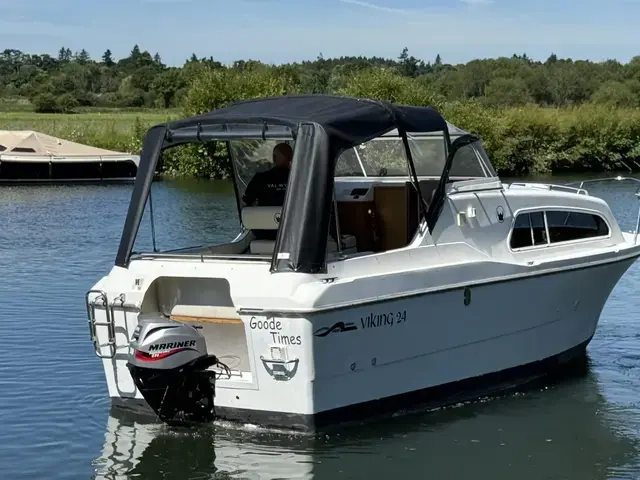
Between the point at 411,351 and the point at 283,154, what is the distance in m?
2.33

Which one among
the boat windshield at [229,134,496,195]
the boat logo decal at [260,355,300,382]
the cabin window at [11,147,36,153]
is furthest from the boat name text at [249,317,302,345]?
the cabin window at [11,147,36,153]

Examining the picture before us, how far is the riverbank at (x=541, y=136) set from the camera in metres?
48.7

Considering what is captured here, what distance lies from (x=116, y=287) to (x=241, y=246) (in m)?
1.70

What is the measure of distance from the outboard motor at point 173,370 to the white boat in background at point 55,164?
122ft

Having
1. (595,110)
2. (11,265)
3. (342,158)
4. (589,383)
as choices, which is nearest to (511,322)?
(589,383)

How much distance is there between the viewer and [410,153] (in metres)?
10.2

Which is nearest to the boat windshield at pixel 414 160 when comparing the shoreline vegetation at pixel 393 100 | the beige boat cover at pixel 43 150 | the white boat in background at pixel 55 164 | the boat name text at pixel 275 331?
the boat name text at pixel 275 331

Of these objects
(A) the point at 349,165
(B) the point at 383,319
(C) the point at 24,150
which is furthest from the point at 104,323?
(C) the point at 24,150

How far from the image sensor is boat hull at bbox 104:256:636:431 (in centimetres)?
885

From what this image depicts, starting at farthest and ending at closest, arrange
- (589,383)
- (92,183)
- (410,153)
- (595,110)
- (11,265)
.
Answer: (595,110), (92,183), (11,265), (589,383), (410,153)

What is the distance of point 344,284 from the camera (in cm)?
892

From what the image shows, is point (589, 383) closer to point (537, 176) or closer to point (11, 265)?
point (11, 265)

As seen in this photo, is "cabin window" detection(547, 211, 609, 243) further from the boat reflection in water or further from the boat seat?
the boat seat

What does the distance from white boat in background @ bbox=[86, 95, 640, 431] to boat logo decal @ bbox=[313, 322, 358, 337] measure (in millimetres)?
14
